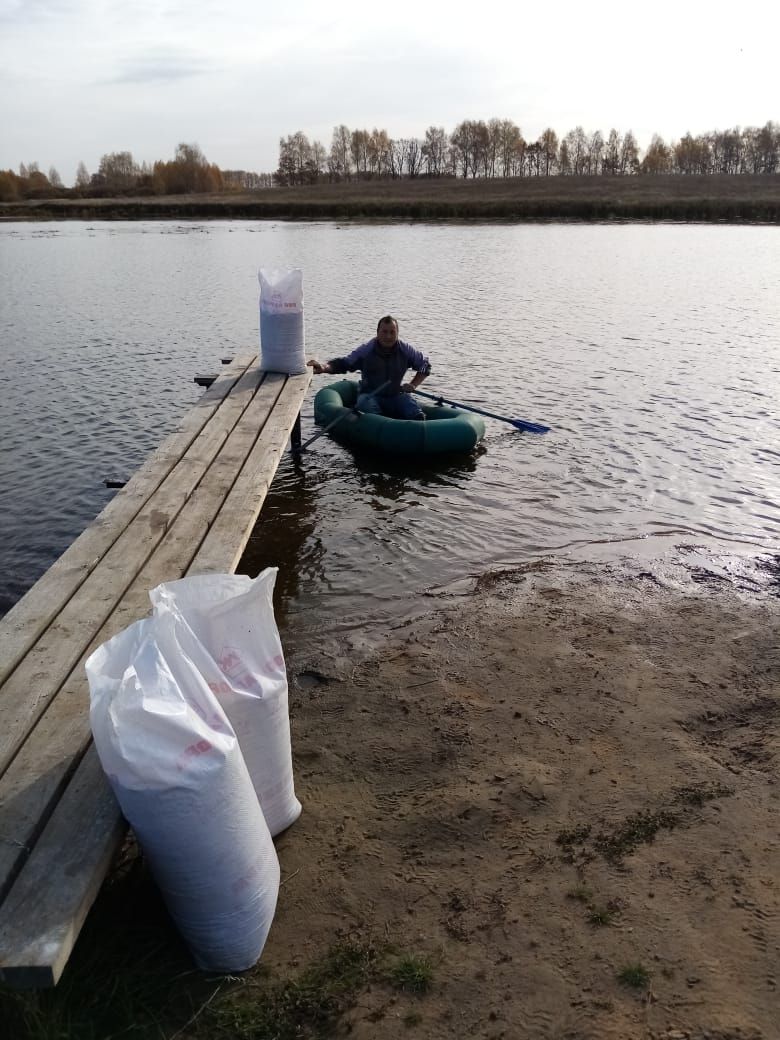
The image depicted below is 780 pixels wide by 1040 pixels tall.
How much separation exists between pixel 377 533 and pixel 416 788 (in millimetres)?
3878

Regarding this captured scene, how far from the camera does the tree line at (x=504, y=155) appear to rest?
113 meters

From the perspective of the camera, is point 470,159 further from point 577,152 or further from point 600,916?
point 600,916

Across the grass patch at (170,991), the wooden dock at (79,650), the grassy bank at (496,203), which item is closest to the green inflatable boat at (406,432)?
the wooden dock at (79,650)

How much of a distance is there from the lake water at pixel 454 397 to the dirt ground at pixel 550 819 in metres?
1.25

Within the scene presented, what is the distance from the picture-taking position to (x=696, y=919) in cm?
315

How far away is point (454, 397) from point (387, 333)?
325 cm

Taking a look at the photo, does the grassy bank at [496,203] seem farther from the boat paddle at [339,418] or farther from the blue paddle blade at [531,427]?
the boat paddle at [339,418]

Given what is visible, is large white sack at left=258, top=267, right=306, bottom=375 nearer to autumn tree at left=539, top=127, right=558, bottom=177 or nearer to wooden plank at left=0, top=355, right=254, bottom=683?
wooden plank at left=0, top=355, right=254, bottom=683

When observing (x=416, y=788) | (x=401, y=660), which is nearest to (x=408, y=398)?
(x=401, y=660)

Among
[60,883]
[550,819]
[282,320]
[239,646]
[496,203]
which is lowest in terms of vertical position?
[550,819]

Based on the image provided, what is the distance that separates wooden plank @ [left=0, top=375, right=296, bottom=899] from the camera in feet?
9.30

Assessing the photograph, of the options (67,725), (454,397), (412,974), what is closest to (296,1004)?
(412,974)

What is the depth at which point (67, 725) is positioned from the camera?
3381 millimetres

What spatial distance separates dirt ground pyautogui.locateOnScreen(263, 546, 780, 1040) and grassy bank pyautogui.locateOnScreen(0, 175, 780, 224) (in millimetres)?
54365
